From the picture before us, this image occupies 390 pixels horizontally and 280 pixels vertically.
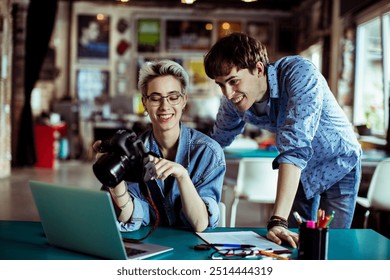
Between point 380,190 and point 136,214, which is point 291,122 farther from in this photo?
point 380,190

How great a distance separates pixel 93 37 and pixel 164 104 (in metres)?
9.50

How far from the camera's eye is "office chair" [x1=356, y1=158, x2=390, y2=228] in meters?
3.12

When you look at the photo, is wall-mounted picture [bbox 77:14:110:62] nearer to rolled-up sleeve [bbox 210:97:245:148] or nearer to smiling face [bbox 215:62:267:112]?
rolled-up sleeve [bbox 210:97:245:148]

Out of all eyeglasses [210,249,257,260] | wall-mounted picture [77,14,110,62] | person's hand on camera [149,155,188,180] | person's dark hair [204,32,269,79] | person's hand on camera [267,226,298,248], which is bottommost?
eyeglasses [210,249,257,260]

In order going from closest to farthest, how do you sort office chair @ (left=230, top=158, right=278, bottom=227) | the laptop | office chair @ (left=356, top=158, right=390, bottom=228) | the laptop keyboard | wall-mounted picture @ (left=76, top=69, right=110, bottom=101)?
the laptop, the laptop keyboard, office chair @ (left=356, top=158, right=390, bottom=228), office chair @ (left=230, top=158, right=278, bottom=227), wall-mounted picture @ (left=76, top=69, right=110, bottom=101)

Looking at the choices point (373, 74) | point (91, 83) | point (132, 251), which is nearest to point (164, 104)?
point (132, 251)

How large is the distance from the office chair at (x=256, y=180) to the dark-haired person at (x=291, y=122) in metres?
1.45

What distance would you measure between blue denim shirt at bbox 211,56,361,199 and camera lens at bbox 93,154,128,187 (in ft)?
1.70

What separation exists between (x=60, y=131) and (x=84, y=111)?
0.98m

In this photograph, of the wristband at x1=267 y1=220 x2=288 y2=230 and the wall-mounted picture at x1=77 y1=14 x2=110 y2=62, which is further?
the wall-mounted picture at x1=77 y1=14 x2=110 y2=62

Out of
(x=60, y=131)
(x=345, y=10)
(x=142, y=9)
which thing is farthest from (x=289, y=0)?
(x=60, y=131)

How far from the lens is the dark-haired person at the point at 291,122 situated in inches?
62.2

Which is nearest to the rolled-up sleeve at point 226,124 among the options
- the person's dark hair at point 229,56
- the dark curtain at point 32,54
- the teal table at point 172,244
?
the person's dark hair at point 229,56

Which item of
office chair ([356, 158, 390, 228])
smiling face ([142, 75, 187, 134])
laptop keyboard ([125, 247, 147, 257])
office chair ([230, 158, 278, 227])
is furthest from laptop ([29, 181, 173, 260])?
office chair ([230, 158, 278, 227])
